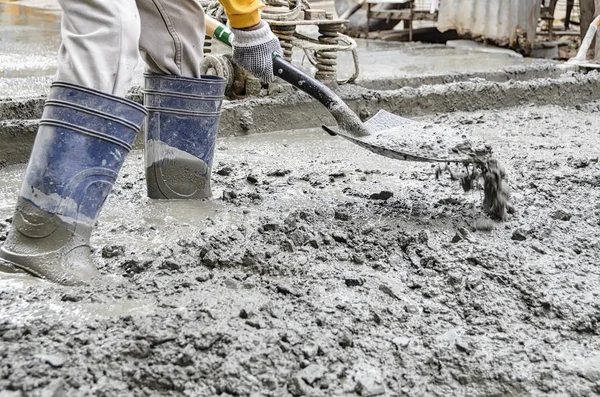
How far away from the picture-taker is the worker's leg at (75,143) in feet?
6.15

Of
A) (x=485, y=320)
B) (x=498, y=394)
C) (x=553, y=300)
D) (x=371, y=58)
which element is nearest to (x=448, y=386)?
(x=498, y=394)

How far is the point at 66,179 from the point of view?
6.18ft

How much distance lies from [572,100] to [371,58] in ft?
6.90

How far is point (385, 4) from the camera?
9.14 meters

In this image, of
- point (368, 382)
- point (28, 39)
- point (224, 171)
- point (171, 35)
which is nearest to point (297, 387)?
point (368, 382)

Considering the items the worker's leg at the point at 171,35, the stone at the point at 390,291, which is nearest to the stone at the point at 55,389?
the stone at the point at 390,291

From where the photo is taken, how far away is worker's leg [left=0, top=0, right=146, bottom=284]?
1875 millimetres

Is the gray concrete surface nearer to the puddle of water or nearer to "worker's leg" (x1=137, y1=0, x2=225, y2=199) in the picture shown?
"worker's leg" (x1=137, y1=0, x2=225, y2=199)

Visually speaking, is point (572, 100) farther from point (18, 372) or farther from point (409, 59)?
point (18, 372)

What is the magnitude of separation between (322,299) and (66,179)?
726 millimetres

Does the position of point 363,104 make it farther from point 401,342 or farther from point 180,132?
point 401,342

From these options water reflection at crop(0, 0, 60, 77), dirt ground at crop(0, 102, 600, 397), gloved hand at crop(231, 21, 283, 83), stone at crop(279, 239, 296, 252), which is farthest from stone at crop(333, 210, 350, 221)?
water reflection at crop(0, 0, 60, 77)

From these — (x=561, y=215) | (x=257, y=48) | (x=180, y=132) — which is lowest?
(x=561, y=215)

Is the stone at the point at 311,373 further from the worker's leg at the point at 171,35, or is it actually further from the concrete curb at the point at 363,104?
the concrete curb at the point at 363,104
